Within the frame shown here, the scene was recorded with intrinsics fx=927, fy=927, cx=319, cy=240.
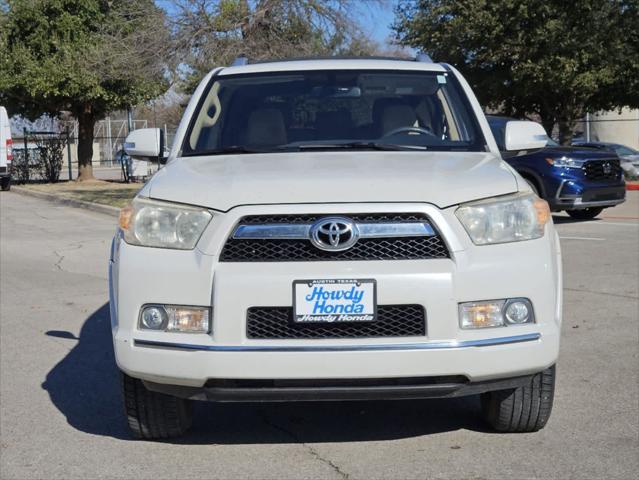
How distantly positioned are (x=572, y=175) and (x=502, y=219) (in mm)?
10849

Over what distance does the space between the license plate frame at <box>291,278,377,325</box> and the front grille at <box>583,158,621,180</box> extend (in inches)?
451

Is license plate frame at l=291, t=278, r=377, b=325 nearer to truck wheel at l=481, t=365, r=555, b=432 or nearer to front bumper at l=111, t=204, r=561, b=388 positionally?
front bumper at l=111, t=204, r=561, b=388

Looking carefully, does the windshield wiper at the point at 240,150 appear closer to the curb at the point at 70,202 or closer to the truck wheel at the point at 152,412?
the truck wheel at the point at 152,412

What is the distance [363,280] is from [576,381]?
236 centimetres

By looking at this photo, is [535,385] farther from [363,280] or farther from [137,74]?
[137,74]

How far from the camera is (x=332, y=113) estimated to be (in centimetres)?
536

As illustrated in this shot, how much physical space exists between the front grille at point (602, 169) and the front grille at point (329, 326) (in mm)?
11353

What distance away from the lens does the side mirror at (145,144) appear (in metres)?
5.47

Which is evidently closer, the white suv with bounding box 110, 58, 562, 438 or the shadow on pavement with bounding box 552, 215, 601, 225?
the white suv with bounding box 110, 58, 562, 438

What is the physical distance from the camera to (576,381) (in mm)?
5605

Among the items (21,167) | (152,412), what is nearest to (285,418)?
(152,412)

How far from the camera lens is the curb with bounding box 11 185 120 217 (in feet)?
63.8

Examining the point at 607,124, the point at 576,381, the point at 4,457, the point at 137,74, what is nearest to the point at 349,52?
the point at 137,74

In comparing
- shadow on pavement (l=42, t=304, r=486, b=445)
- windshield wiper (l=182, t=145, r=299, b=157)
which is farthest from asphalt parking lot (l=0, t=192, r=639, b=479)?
windshield wiper (l=182, t=145, r=299, b=157)
